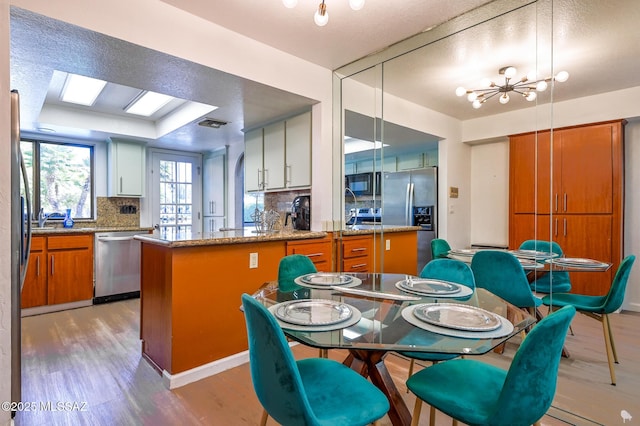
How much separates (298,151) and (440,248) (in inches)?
66.3

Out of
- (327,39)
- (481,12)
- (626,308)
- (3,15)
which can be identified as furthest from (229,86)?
(626,308)

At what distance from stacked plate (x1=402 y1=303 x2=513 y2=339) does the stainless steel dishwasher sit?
3938 mm

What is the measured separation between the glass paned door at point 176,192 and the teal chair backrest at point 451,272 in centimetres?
401

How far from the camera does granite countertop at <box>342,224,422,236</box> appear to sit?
3.15m

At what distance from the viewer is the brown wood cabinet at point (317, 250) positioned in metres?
2.79

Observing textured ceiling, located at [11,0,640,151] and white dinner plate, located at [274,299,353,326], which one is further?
textured ceiling, located at [11,0,640,151]

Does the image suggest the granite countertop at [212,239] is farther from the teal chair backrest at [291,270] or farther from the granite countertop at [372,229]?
the teal chair backrest at [291,270]

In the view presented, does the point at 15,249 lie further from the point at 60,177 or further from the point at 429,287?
the point at 60,177

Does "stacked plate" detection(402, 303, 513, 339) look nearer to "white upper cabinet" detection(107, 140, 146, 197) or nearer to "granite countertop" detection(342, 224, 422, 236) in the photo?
"granite countertop" detection(342, 224, 422, 236)

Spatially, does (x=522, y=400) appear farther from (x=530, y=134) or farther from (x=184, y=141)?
(x=184, y=141)

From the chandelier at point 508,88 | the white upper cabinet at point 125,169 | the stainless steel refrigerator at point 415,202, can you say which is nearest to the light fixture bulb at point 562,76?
the chandelier at point 508,88

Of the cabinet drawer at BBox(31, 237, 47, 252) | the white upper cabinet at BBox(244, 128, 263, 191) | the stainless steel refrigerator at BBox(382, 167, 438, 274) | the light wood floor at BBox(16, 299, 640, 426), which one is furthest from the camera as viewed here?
the white upper cabinet at BBox(244, 128, 263, 191)

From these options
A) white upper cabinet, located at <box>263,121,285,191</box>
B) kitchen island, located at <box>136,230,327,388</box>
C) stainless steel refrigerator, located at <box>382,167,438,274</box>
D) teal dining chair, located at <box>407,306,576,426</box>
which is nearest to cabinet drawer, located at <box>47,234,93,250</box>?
kitchen island, located at <box>136,230,327,388</box>

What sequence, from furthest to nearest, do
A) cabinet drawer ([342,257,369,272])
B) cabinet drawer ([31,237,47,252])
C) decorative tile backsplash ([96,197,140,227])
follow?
1. decorative tile backsplash ([96,197,140,227])
2. cabinet drawer ([31,237,47,252])
3. cabinet drawer ([342,257,369,272])
